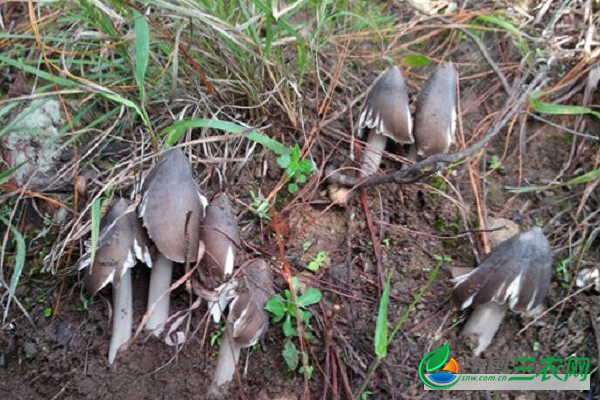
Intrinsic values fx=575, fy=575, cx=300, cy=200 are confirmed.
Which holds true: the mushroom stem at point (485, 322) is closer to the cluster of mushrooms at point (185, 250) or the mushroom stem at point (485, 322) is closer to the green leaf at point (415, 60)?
the cluster of mushrooms at point (185, 250)

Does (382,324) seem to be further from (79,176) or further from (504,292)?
(79,176)

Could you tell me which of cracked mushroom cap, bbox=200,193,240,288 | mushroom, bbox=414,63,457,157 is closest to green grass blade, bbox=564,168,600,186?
mushroom, bbox=414,63,457,157

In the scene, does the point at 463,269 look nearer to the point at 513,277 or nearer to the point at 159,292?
the point at 513,277

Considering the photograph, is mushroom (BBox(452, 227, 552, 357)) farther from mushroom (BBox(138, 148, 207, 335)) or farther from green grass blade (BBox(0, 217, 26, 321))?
green grass blade (BBox(0, 217, 26, 321))

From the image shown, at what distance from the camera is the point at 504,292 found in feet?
7.16

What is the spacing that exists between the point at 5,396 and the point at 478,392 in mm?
1791

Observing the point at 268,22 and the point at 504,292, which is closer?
the point at 504,292

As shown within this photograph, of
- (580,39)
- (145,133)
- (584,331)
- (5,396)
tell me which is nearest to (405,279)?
(584,331)

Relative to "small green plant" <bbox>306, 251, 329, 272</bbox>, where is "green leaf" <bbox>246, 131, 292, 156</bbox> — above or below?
above

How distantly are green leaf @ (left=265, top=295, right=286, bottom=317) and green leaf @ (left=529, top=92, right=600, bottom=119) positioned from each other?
1760mm

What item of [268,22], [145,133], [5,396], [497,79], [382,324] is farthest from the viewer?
[497,79]

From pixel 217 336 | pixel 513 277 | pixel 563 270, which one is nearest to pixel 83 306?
pixel 217 336

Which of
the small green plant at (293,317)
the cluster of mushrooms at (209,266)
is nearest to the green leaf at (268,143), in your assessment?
the cluster of mushrooms at (209,266)

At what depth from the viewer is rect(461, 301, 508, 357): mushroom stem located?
2.29m
